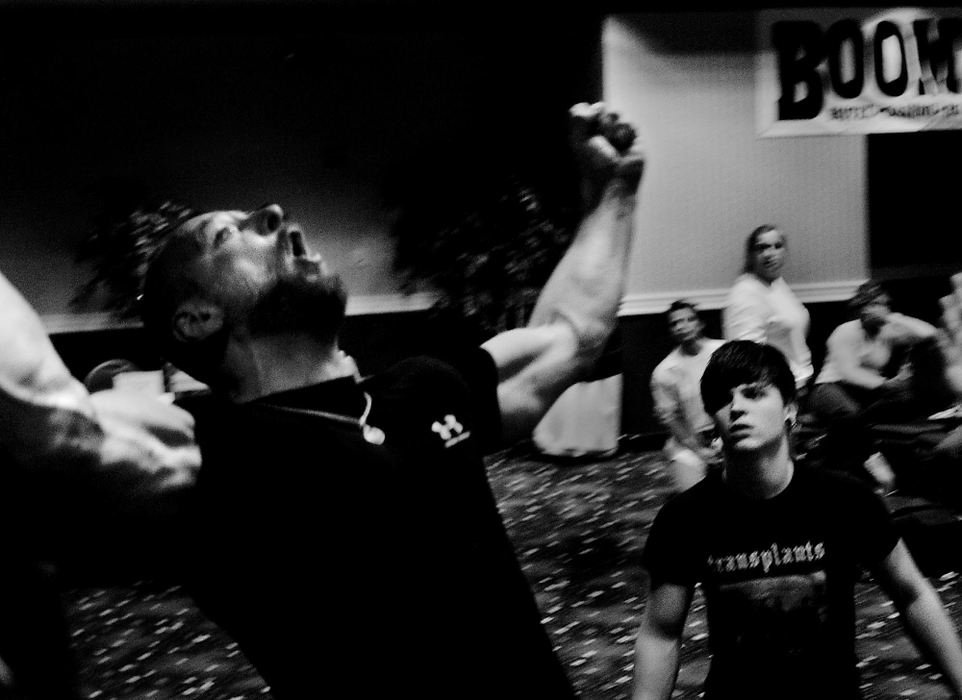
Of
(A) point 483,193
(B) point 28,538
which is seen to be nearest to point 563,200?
(A) point 483,193

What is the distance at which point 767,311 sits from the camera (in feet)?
21.3

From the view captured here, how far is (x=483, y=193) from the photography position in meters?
9.38

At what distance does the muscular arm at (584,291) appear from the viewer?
Answer: 1.96 meters

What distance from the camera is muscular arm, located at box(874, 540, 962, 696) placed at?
7.13ft

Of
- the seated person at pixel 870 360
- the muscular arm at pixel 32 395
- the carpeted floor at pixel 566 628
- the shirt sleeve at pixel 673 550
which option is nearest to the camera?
the muscular arm at pixel 32 395

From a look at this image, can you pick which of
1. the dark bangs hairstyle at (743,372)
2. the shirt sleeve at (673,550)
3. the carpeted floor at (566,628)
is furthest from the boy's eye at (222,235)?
the carpeted floor at (566,628)

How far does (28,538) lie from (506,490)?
232 inches

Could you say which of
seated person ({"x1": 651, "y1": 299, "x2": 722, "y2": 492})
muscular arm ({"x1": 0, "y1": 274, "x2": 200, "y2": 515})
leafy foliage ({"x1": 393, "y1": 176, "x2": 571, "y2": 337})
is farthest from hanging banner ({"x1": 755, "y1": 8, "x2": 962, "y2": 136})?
muscular arm ({"x1": 0, "y1": 274, "x2": 200, "y2": 515})

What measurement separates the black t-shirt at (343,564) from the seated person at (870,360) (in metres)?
4.65

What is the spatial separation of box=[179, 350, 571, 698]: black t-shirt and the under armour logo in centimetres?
4

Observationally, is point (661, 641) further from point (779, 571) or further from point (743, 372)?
point (743, 372)

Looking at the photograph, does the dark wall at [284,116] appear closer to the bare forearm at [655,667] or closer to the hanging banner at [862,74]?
the hanging banner at [862,74]

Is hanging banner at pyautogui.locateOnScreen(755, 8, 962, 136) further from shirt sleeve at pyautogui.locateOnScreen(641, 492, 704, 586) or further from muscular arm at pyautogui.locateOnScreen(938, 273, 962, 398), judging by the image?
shirt sleeve at pyautogui.locateOnScreen(641, 492, 704, 586)

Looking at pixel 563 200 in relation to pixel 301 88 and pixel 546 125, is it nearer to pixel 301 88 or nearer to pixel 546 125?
pixel 546 125
